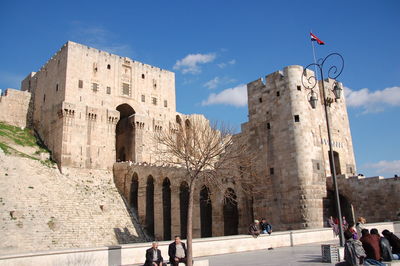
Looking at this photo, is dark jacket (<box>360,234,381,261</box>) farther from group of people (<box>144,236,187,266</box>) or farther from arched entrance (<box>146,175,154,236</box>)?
arched entrance (<box>146,175,154,236</box>)

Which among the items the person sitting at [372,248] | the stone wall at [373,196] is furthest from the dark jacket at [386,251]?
the stone wall at [373,196]

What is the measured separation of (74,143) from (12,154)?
6.08 meters

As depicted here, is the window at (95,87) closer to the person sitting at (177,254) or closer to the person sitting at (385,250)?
the person sitting at (177,254)

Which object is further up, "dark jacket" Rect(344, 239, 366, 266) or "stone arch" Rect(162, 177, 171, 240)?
"stone arch" Rect(162, 177, 171, 240)

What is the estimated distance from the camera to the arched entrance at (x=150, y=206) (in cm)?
3350

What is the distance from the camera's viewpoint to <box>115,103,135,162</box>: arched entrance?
4232 centimetres

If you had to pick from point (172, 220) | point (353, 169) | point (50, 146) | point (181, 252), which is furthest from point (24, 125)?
point (181, 252)

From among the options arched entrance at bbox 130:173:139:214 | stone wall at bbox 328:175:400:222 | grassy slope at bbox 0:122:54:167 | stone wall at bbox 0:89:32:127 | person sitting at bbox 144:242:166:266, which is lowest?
person sitting at bbox 144:242:166:266

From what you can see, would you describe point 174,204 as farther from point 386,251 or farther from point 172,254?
point 386,251

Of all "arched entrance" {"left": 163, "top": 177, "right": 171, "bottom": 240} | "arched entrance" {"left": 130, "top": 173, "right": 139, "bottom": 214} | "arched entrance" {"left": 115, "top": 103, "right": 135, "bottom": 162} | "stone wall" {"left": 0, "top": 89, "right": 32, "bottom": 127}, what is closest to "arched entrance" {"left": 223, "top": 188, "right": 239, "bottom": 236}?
"arched entrance" {"left": 163, "top": 177, "right": 171, "bottom": 240}

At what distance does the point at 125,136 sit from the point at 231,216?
68.4 ft

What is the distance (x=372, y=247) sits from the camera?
8023mm

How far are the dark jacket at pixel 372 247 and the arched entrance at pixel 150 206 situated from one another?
1072 inches

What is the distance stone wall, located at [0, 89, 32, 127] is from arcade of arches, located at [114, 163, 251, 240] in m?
15.7
